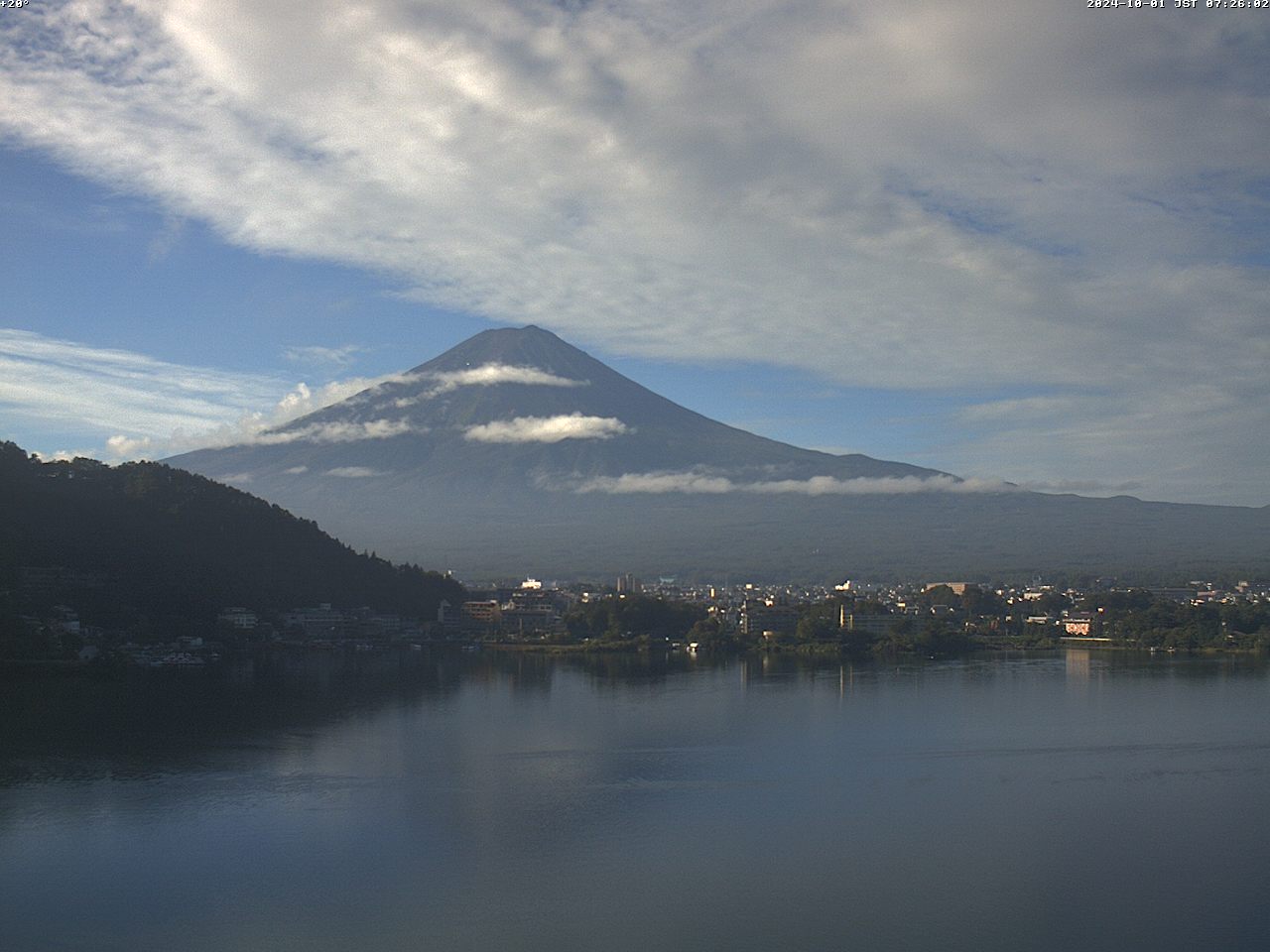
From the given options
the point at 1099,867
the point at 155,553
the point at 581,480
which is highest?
the point at 581,480

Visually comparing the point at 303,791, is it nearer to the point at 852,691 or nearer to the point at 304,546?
the point at 852,691

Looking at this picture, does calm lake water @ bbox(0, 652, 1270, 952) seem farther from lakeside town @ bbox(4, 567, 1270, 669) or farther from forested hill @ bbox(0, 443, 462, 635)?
lakeside town @ bbox(4, 567, 1270, 669)

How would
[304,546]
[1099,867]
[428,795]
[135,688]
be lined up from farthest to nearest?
[304,546] < [135,688] < [428,795] < [1099,867]


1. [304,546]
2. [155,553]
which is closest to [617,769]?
[155,553]

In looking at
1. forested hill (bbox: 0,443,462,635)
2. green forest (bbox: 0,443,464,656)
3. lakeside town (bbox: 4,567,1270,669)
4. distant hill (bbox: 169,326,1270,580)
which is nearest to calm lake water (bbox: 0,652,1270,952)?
green forest (bbox: 0,443,464,656)

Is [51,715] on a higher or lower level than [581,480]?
lower

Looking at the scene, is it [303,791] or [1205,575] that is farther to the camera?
[1205,575]
